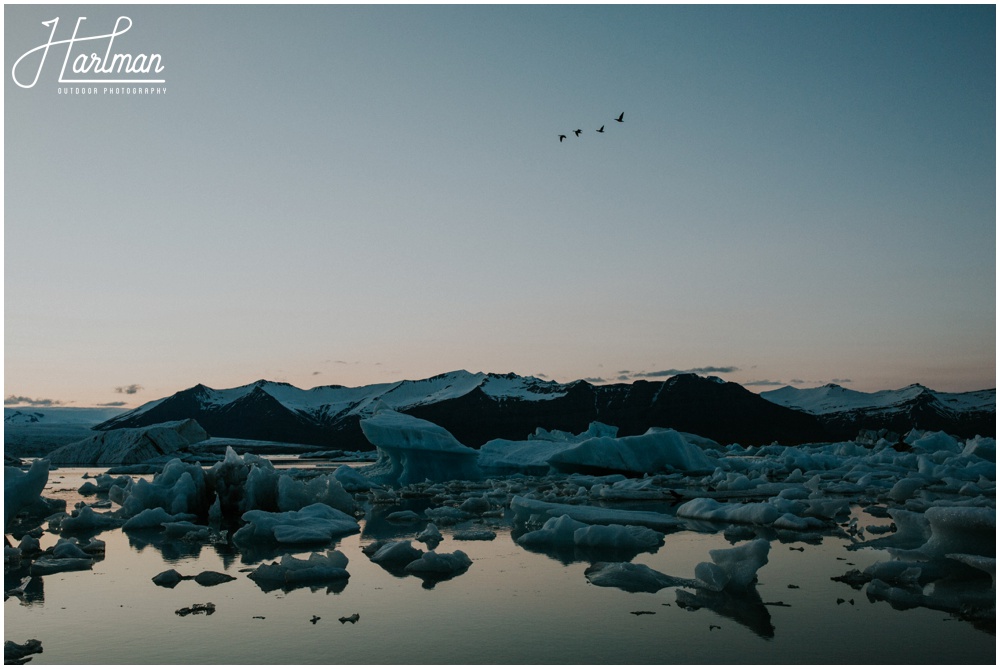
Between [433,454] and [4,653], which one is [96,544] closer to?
[4,653]

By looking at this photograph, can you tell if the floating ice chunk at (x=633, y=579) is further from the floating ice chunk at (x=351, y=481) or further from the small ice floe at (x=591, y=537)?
the floating ice chunk at (x=351, y=481)

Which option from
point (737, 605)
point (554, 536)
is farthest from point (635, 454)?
point (737, 605)

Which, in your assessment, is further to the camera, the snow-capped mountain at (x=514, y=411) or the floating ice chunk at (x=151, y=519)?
the snow-capped mountain at (x=514, y=411)

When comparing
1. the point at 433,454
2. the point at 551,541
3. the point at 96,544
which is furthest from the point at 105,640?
the point at 433,454

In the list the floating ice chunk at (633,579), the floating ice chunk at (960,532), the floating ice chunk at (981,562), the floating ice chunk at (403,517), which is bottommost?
the floating ice chunk at (403,517)

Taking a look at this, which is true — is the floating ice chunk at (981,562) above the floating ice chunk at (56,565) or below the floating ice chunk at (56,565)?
above

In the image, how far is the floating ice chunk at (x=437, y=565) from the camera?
899cm

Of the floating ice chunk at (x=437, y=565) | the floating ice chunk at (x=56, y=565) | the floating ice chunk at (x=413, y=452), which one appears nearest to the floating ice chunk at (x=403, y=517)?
the floating ice chunk at (x=437, y=565)

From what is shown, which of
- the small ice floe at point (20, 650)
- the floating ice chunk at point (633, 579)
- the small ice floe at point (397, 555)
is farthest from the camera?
the small ice floe at point (397, 555)

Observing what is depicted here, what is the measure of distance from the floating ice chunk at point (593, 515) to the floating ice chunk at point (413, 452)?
1011cm

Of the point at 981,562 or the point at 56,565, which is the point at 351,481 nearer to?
the point at 56,565

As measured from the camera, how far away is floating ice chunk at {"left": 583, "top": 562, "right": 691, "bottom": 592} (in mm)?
8008

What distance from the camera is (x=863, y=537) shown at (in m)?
11.2

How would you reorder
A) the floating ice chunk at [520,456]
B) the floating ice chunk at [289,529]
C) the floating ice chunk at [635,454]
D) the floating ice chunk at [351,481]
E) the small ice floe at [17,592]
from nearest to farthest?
the small ice floe at [17,592] → the floating ice chunk at [289,529] → the floating ice chunk at [351,481] → the floating ice chunk at [635,454] → the floating ice chunk at [520,456]
